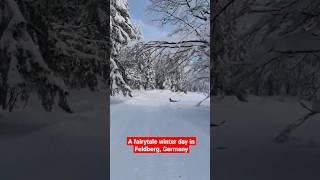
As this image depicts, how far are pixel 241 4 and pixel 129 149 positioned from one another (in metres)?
3.49

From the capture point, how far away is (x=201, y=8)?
1527 centimetres

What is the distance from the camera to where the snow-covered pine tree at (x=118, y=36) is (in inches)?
990

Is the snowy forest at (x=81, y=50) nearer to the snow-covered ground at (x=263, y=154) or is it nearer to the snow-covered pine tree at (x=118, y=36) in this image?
Result: the snow-covered pine tree at (x=118, y=36)

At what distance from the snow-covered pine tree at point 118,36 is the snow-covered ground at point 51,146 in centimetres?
974

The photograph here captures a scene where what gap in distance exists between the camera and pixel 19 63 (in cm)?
1014

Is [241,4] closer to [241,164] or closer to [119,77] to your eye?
[241,164]

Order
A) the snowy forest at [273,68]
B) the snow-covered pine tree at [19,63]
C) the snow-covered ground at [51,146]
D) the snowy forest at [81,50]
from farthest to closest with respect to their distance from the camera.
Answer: the snowy forest at [81,50] → the snow-covered pine tree at [19,63] → the snowy forest at [273,68] → the snow-covered ground at [51,146]

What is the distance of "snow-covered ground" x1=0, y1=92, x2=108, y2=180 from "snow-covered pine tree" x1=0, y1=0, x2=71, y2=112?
37.4 inches

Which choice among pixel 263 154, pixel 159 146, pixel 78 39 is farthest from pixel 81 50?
pixel 263 154

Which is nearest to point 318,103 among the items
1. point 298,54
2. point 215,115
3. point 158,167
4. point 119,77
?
point 298,54

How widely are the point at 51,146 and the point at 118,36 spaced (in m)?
17.4

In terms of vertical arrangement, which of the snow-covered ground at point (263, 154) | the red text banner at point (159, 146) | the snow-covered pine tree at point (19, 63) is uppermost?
the snow-covered pine tree at point (19, 63)

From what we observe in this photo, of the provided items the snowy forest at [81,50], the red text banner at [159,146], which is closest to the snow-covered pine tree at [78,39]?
the snowy forest at [81,50]

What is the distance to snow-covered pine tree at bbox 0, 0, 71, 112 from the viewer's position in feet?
32.1
